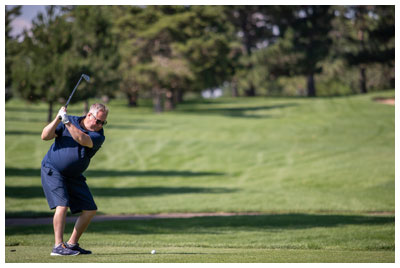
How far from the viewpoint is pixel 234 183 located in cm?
2375

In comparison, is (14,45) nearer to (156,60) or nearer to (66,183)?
(156,60)

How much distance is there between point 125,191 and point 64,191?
14395 millimetres

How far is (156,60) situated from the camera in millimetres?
47938

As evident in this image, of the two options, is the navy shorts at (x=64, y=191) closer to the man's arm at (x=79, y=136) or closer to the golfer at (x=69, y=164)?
the golfer at (x=69, y=164)

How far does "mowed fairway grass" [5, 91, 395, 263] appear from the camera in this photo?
9.81 m

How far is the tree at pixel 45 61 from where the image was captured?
1335 inches

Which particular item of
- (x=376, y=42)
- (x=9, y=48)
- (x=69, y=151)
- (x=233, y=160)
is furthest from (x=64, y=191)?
(x=376, y=42)

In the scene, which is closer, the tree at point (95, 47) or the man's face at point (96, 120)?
the man's face at point (96, 120)

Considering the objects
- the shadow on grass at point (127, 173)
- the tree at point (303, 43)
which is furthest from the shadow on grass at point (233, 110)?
the shadow on grass at point (127, 173)

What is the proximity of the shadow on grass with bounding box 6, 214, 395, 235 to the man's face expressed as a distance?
558 centimetres

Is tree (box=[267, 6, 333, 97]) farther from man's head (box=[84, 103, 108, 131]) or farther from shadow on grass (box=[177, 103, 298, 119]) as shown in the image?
man's head (box=[84, 103, 108, 131])

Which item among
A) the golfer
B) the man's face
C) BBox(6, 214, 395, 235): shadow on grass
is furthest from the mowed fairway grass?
the man's face

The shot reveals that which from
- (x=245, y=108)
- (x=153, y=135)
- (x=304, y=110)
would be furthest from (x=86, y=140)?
(x=245, y=108)

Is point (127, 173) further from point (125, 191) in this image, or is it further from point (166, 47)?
point (166, 47)
